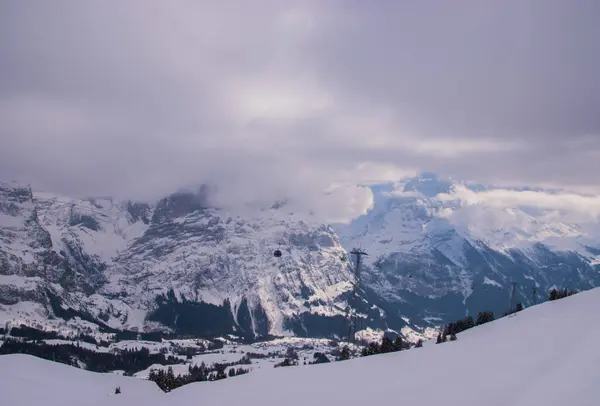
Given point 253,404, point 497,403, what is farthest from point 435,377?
point 253,404

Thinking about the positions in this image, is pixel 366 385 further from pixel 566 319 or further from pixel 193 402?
pixel 566 319

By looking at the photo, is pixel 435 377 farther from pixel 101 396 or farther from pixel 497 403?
pixel 101 396

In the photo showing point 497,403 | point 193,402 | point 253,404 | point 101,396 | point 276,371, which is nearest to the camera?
point 497,403

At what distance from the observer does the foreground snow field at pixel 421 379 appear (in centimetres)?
2681

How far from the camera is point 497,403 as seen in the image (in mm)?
25500

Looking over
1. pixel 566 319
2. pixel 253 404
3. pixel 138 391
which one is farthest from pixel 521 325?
pixel 138 391

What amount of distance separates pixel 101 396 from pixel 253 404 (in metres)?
13.1

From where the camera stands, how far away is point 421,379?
32.4 m

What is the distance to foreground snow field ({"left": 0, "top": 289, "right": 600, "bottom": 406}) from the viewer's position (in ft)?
88.0

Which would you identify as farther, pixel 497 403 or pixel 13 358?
pixel 13 358

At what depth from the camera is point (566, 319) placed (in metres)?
41.7

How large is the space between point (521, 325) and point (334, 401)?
67.6 ft

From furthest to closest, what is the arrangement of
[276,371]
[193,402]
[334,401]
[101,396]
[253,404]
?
1. [276,371]
2. [101,396]
3. [193,402]
4. [253,404]
5. [334,401]

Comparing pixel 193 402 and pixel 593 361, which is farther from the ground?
pixel 593 361
